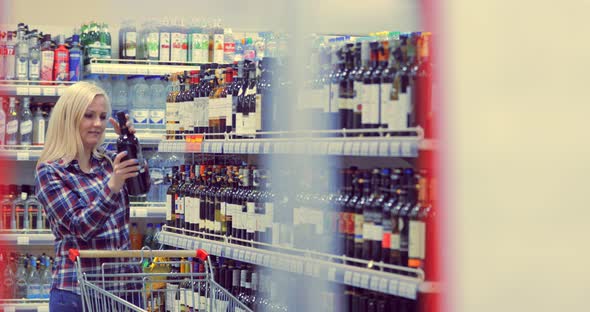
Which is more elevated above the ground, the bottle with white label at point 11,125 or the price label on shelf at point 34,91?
the price label on shelf at point 34,91

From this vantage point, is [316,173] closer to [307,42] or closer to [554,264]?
[307,42]

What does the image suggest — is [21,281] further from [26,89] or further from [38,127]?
[26,89]

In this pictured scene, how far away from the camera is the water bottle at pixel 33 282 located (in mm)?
6496

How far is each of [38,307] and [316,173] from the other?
3050 mm

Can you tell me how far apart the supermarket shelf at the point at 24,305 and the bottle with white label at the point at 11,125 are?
0.93m

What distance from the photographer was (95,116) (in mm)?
4461

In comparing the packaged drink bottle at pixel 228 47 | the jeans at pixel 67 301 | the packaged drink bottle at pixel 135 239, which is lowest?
the packaged drink bottle at pixel 135 239

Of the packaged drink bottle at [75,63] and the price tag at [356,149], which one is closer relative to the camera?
the price tag at [356,149]

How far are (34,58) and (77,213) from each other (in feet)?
8.10

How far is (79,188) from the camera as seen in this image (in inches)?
171

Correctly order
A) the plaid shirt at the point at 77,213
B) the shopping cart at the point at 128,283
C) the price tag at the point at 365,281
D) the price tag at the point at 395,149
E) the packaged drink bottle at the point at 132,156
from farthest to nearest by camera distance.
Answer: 1. the packaged drink bottle at the point at 132,156
2. the plaid shirt at the point at 77,213
3. the shopping cart at the point at 128,283
4. the price tag at the point at 365,281
5. the price tag at the point at 395,149

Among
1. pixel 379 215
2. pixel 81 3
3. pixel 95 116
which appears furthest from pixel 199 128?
pixel 81 3

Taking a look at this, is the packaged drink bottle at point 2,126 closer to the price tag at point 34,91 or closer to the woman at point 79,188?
the price tag at point 34,91

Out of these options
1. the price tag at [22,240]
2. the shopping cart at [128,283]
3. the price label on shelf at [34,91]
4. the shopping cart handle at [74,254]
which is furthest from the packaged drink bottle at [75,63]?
the shopping cart handle at [74,254]
